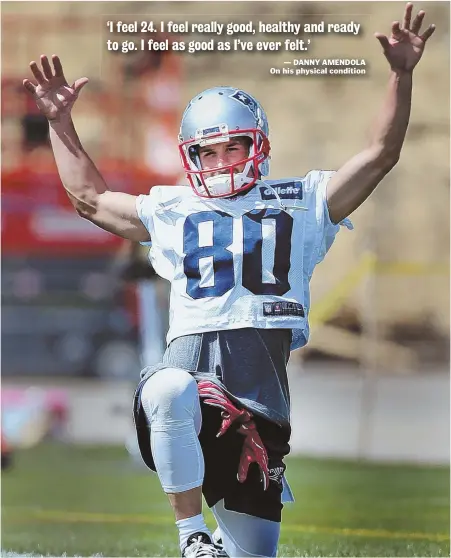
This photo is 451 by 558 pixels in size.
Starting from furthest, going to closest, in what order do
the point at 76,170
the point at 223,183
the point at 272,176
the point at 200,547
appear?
1. the point at 272,176
2. the point at 76,170
3. the point at 223,183
4. the point at 200,547

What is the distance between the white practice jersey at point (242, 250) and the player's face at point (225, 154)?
0.07m

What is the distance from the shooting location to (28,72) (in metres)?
3.67

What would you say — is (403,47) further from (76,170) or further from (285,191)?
(76,170)

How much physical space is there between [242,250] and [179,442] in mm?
427

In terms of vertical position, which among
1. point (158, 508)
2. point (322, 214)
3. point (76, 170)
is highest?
point (76, 170)

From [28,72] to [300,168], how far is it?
989 mm

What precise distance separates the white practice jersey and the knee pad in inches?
6.9

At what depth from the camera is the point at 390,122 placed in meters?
2.12

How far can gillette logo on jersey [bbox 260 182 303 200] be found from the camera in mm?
2246

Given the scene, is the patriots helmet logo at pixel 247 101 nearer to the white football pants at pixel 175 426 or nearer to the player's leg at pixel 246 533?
the white football pants at pixel 175 426

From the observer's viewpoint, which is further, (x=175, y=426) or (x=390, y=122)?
(x=390, y=122)

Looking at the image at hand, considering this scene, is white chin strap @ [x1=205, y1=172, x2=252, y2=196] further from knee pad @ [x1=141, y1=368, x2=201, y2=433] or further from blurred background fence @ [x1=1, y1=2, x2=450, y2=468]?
blurred background fence @ [x1=1, y1=2, x2=450, y2=468]

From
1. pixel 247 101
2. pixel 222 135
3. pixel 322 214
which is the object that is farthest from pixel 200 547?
pixel 247 101

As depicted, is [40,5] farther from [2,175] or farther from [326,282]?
[326,282]
